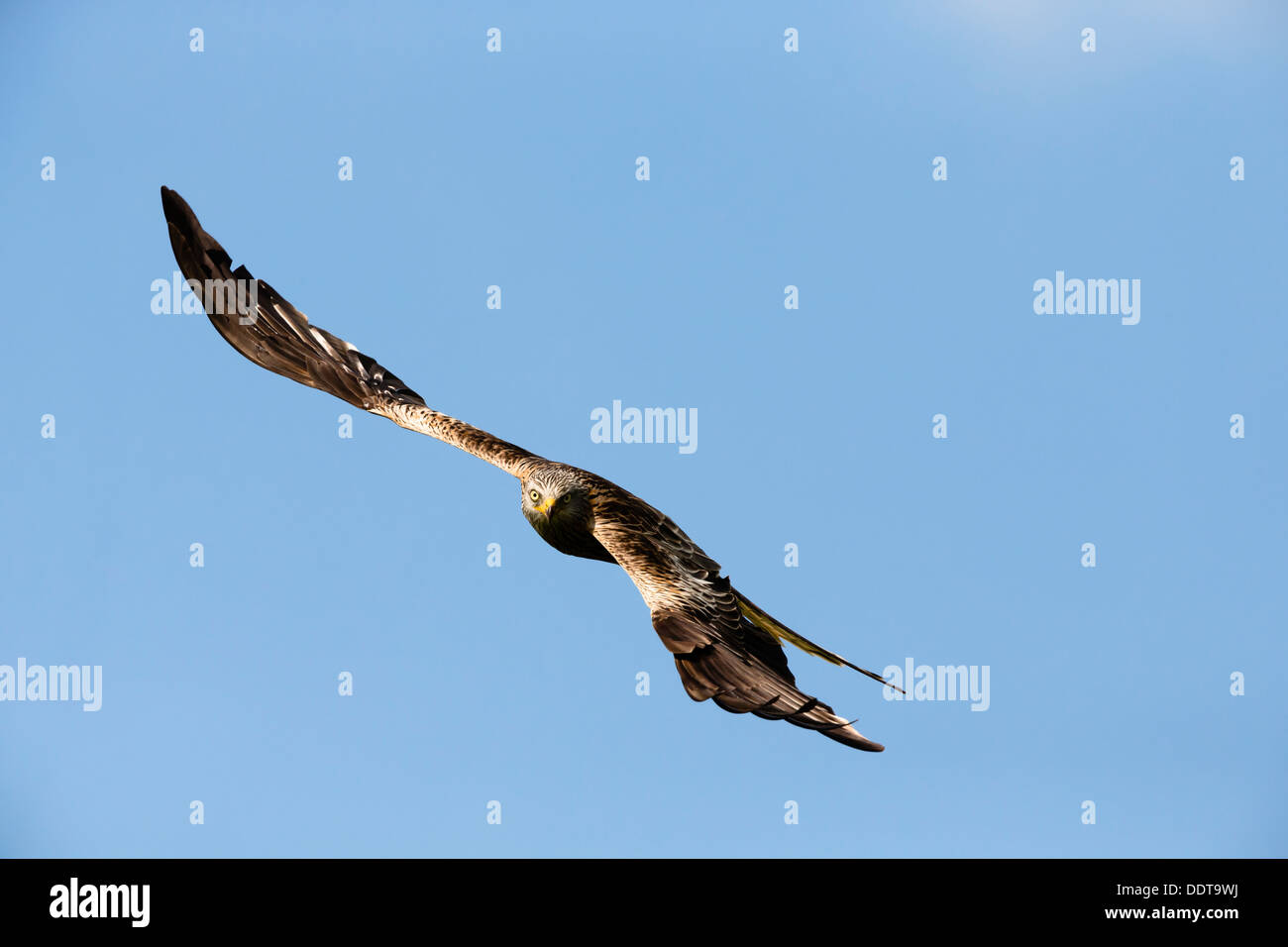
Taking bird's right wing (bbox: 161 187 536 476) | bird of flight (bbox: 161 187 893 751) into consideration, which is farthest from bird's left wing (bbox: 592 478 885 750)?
bird's right wing (bbox: 161 187 536 476)

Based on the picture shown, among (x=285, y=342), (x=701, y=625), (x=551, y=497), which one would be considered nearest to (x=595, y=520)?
(x=551, y=497)

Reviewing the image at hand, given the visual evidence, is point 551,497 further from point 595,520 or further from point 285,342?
point 285,342

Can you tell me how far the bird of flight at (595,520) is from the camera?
11.5 meters

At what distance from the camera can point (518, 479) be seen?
16.1 m

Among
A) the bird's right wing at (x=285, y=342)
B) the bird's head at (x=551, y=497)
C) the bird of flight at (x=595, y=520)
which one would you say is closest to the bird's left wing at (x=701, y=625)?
the bird of flight at (x=595, y=520)

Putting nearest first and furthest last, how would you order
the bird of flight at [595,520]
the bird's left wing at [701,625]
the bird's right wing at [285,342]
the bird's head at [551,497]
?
the bird's left wing at [701,625] < the bird of flight at [595,520] < the bird's head at [551,497] < the bird's right wing at [285,342]

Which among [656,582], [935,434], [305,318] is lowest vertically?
[656,582]

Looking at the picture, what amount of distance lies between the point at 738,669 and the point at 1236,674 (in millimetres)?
12108

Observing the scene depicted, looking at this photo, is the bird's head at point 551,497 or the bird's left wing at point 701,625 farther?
the bird's head at point 551,497

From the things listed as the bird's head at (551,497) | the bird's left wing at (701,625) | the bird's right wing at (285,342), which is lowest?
the bird's left wing at (701,625)

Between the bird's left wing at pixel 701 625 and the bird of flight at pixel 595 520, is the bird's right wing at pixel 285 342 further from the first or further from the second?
the bird's left wing at pixel 701 625

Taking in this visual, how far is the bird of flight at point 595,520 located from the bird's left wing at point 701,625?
0.01 meters
